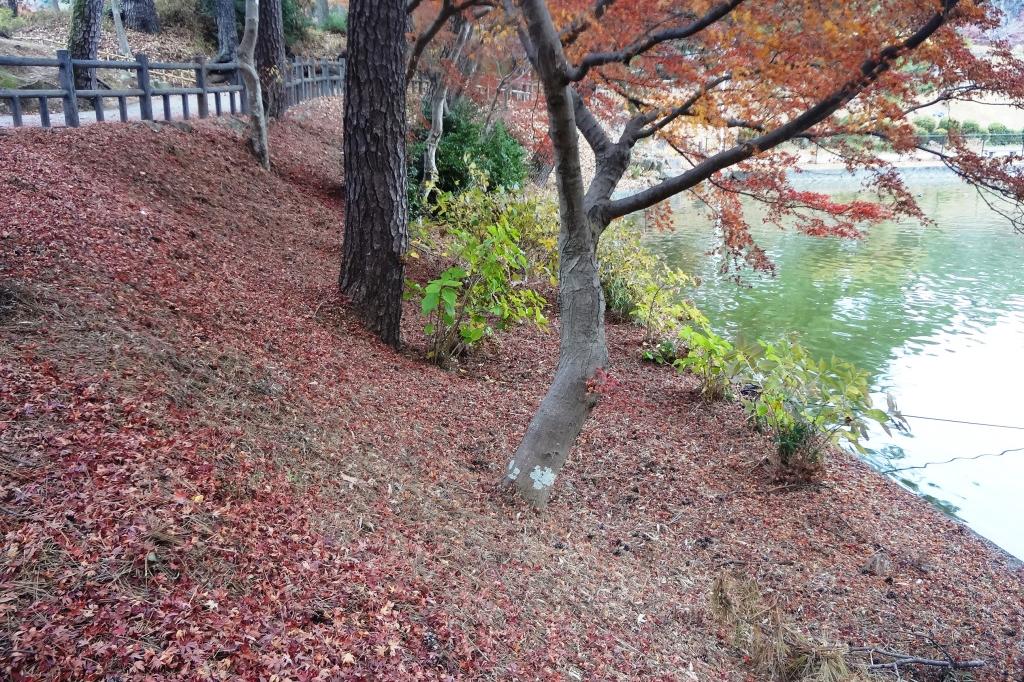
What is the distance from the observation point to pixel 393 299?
5.88 meters

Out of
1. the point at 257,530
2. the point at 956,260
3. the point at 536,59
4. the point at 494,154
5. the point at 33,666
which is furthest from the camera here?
the point at 956,260

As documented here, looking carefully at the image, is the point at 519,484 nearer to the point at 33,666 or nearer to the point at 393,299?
the point at 393,299

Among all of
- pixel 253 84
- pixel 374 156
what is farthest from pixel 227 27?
pixel 374 156

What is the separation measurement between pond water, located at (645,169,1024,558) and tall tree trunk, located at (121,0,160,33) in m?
16.2

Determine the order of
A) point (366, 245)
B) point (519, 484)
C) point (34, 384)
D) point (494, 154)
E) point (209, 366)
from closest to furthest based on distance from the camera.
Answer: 1. point (34, 384)
2. point (209, 366)
3. point (519, 484)
4. point (366, 245)
5. point (494, 154)

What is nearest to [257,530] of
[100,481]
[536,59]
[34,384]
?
[100,481]

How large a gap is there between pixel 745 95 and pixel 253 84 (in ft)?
22.3

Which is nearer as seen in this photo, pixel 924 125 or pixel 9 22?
pixel 924 125

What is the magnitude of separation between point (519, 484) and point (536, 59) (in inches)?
99.4

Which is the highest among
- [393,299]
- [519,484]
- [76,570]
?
[76,570]

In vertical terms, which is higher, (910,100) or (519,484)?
(910,100)

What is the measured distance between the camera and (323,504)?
10.3ft

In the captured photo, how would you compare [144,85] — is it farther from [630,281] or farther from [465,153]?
[630,281]

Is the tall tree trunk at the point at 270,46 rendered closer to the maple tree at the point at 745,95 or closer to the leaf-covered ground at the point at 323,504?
the leaf-covered ground at the point at 323,504
